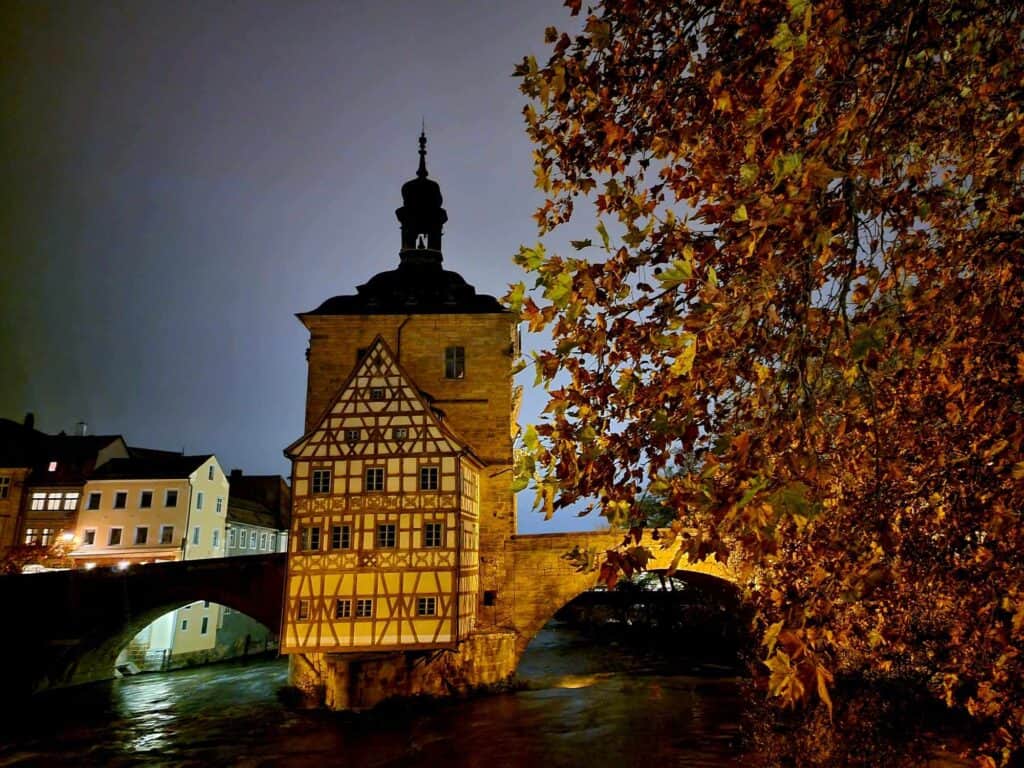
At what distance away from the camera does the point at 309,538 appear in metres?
20.3

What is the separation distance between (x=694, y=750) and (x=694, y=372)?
1554cm

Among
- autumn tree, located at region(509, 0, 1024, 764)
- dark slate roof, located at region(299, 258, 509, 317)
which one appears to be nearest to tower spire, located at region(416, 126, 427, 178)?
dark slate roof, located at region(299, 258, 509, 317)

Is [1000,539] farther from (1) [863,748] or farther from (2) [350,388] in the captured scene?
(2) [350,388]

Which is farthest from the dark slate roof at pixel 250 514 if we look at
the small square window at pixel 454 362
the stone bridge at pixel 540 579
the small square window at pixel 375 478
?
the stone bridge at pixel 540 579

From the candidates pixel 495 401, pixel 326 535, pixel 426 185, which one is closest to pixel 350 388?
pixel 326 535

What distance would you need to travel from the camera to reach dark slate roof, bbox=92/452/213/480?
3422 cm

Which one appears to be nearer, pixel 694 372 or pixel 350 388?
pixel 694 372

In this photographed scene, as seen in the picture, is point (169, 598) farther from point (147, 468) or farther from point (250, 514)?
point (250, 514)

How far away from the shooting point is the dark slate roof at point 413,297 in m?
26.4

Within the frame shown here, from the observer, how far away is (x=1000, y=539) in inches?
169

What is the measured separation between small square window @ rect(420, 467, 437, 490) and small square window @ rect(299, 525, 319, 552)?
326 centimetres

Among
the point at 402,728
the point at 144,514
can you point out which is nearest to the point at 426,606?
the point at 402,728

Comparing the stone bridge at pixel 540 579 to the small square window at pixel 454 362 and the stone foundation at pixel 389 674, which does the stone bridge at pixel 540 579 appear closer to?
the stone foundation at pixel 389 674

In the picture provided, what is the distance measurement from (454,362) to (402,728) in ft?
40.7
